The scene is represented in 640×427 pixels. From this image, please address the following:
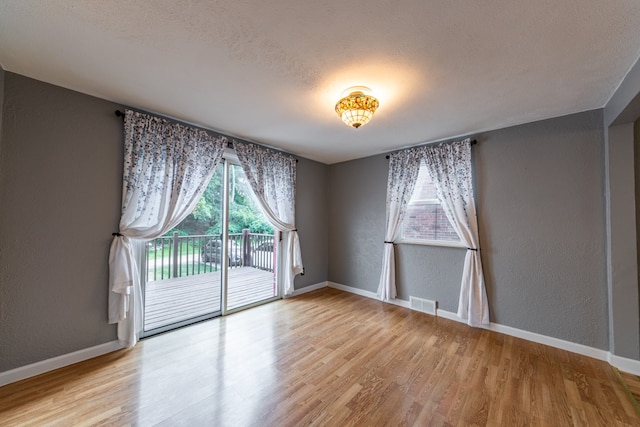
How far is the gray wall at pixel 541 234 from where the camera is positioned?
2320mm

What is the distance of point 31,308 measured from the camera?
6.28 feet

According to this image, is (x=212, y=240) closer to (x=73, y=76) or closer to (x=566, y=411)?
(x=73, y=76)

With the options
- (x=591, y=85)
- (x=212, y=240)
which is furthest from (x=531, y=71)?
(x=212, y=240)

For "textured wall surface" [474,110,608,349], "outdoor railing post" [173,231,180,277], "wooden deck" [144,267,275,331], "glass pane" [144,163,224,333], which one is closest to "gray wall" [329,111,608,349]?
"textured wall surface" [474,110,608,349]

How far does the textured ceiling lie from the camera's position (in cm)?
126

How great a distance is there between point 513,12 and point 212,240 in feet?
13.3

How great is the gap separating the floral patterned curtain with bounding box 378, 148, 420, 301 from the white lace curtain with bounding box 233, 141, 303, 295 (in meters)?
1.37

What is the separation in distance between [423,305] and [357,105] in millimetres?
2844

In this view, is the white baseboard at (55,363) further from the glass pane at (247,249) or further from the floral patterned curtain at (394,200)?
the floral patterned curtain at (394,200)

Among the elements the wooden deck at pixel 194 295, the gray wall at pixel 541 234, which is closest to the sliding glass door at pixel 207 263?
the wooden deck at pixel 194 295

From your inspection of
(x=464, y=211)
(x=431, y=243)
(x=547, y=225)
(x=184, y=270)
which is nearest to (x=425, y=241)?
(x=431, y=243)

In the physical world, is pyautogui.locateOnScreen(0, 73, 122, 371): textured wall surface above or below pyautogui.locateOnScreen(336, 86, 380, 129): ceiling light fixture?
below

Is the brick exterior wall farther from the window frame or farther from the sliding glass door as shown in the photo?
the sliding glass door

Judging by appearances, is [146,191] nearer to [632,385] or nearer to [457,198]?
[457,198]
